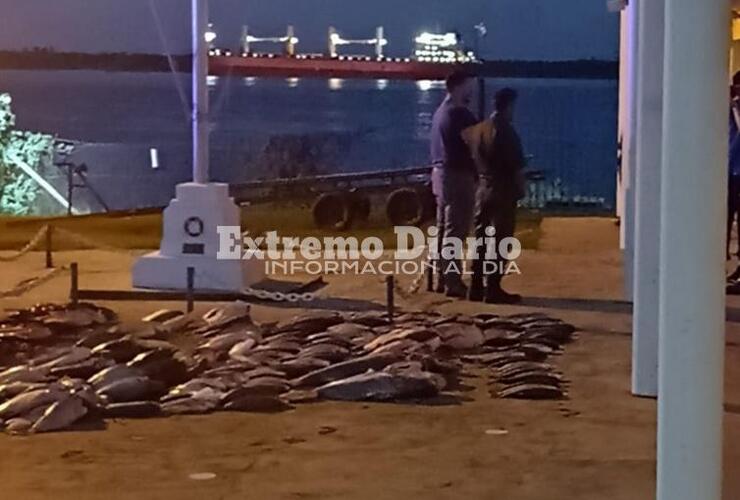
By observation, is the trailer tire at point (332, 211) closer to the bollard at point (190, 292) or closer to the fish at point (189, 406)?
the bollard at point (190, 292)

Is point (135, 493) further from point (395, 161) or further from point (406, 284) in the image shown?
point (395, 161)

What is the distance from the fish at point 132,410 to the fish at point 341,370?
1.02m

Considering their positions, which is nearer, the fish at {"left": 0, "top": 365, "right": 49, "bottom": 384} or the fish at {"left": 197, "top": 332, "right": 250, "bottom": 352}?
the fish at {"left": 0, "top": 365, "right": 49, "bottom": 384}

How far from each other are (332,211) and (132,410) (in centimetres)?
1131

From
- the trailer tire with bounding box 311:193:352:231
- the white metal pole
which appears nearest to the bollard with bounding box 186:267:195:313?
the white metal pole

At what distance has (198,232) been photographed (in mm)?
12898

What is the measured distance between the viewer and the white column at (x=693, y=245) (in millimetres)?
4590

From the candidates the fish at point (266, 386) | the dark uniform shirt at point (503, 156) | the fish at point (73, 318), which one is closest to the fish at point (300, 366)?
the fish at point (266, 386)

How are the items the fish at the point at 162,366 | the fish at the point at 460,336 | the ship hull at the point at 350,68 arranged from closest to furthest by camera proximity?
the fish at the point at 162,366 < the fish at the point at 460,336 < the ship hull at the point at 350,68

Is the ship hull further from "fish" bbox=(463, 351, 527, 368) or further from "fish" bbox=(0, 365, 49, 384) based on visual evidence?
"fish" bbox=(0, 365, 49, 384)

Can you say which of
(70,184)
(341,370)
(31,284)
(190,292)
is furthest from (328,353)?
(70,184)

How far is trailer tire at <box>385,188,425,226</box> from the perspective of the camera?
1977cm

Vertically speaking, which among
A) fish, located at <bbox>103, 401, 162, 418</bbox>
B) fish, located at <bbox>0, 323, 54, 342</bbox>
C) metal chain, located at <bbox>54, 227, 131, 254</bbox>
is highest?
metal chain, located at <bbox>54, 227, 131, 254</bbox>

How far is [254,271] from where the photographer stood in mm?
13281
